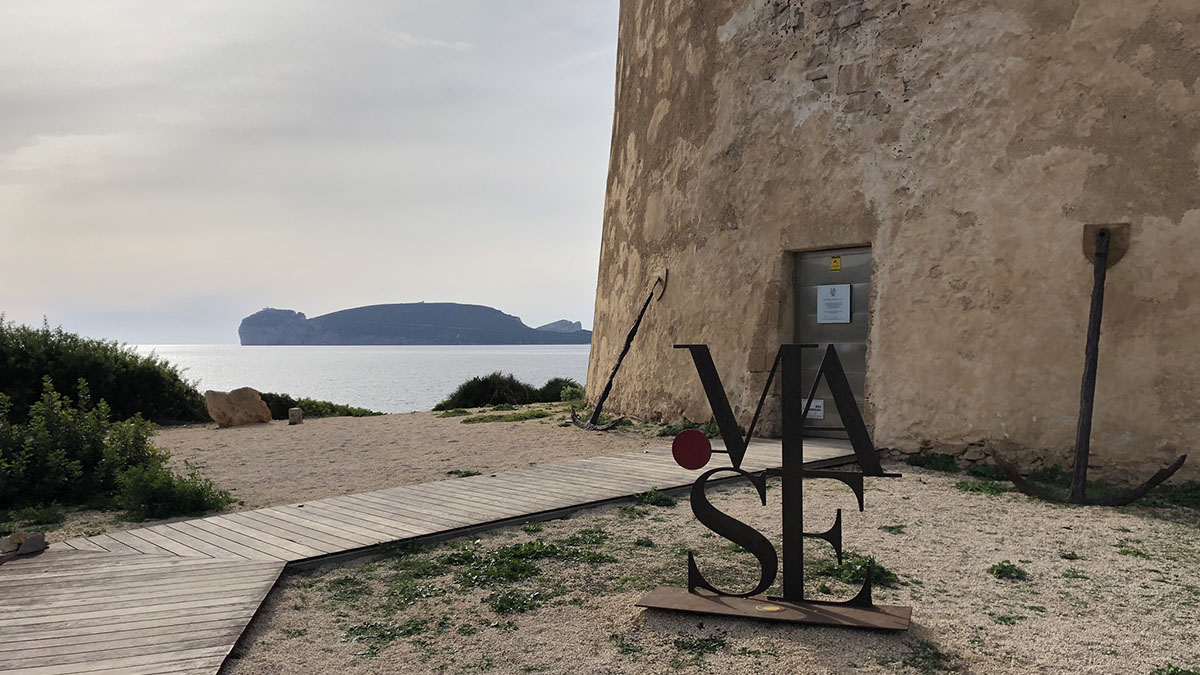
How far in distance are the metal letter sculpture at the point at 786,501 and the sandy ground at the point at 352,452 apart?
13.8 feet

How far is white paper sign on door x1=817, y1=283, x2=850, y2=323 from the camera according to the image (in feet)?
30.6

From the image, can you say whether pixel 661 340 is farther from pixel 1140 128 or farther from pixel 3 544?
pixel 3 544

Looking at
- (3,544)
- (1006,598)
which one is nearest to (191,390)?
(3,544)

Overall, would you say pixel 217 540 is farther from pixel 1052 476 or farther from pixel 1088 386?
pixel 1052 476

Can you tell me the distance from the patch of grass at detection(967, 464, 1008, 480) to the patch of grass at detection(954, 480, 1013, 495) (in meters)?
0.28

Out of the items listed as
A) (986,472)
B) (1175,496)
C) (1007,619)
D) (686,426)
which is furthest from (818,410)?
(1007,619)

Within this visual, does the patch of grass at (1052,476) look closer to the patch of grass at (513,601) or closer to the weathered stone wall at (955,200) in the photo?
the weathered stone wall at (955,200)

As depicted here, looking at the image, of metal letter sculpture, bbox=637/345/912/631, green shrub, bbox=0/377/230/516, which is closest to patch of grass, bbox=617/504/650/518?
metal letter sculpture, bbox=637/345/912/631

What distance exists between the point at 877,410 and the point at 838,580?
4.49m

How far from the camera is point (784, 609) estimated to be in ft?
13.1

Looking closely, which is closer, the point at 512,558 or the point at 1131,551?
the point at 512,558

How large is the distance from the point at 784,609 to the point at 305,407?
15.6 meters

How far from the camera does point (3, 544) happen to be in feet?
17.2

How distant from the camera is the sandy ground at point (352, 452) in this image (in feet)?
25.2
